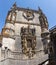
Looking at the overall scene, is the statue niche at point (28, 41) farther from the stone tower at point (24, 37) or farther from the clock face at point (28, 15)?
the clock face at point (28, 15)

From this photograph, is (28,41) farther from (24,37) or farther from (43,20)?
(43,20)

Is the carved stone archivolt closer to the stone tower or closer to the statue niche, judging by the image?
the stone tower

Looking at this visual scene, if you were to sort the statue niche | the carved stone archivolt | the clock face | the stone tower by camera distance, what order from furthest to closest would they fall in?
the clock face → the carved stone archivolt → the statue niche → the stone tower

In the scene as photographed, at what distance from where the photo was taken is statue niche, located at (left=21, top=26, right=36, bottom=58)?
36650 mm

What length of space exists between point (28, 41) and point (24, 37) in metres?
1.23

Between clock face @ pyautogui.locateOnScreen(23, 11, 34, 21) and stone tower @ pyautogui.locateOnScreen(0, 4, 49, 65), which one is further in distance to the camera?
clock face @ pyautogui.locateOnScreen(23, 11, 34, 21)

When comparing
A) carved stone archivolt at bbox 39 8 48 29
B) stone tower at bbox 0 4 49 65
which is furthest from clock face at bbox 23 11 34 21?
carved stone archivolt at bbox 39 8 48 29

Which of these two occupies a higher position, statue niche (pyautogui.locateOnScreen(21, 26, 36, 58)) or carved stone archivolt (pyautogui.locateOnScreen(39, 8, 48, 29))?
carved stone archivolt (pyautogui.locateOnScreen(39, 8, 48, 29))

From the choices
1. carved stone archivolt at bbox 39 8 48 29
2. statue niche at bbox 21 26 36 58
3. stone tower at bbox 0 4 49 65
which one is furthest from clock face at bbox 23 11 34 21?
statue niche at bbox 21 26 36 58

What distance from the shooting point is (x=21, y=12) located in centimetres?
4488

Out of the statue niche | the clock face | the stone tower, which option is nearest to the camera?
the stone tower

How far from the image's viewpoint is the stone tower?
33.0m

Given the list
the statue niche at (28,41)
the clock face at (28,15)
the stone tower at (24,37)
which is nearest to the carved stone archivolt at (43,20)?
the stone tower at (24,37)

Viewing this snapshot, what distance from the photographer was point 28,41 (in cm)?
3938
